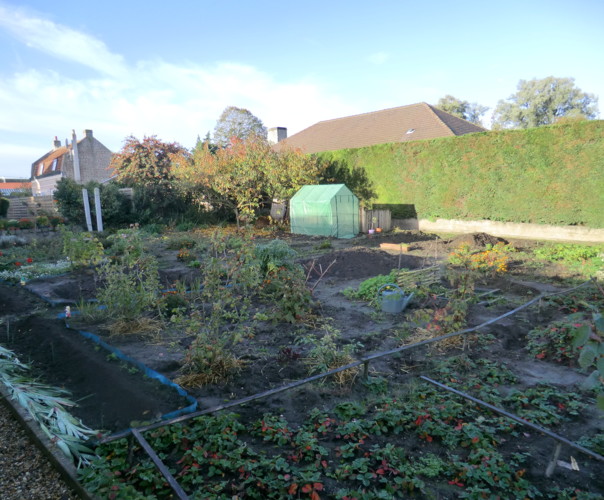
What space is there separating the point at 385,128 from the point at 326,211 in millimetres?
8707

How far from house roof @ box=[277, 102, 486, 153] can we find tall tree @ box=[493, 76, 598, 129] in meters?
17.8

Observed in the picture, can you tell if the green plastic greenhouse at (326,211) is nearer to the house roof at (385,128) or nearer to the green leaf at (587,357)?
the house roof at (385,128)

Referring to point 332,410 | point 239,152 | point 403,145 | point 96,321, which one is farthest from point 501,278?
point 239,152

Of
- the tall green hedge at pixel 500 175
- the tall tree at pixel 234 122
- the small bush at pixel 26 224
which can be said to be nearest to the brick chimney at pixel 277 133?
the tall tree at pixel 234 122

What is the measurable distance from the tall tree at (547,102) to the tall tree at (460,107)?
4594 millimetres

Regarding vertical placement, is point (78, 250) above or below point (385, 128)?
below

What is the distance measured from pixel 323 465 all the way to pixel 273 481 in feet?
1.14

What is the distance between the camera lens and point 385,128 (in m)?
20.4

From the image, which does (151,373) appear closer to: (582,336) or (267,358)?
(267,358)

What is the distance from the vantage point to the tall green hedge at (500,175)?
1173 cm

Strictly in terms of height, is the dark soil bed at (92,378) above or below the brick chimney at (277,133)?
below

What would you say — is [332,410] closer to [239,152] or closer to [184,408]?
[184,408]

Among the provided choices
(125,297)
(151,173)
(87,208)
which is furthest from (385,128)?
(125,297)

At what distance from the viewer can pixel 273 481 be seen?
2.36 m
